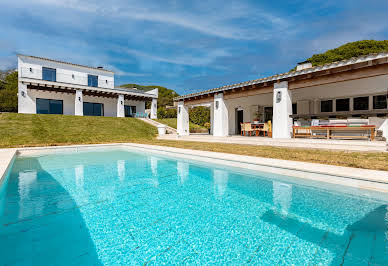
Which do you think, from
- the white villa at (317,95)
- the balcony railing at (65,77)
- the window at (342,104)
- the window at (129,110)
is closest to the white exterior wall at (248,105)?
the white villa at (317,95)

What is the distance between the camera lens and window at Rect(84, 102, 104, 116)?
23641 millimetres

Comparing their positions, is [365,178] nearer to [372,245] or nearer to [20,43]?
[372,245]

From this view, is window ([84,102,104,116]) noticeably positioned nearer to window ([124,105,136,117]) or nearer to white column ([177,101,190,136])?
window ([124,105,136,117])

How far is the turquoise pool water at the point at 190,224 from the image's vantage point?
182 cm

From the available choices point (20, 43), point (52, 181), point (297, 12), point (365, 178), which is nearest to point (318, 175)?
point (365, 178)

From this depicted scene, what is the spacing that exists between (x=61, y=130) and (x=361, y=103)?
742 inches

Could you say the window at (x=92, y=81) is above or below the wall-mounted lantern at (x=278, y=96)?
above

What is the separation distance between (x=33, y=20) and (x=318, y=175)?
104ft

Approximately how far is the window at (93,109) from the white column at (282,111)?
22565mm

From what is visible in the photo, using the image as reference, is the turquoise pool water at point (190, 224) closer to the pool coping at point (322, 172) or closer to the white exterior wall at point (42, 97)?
the pool coping at point (322, 172)

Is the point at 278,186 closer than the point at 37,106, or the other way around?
the point at 278,186

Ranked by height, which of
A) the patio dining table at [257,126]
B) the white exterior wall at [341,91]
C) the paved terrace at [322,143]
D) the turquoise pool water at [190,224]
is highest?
the white exterior wall at [341,91]

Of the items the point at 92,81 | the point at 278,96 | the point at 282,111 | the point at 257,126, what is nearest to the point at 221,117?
the point at 257,126

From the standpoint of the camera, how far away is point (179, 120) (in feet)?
49.5
